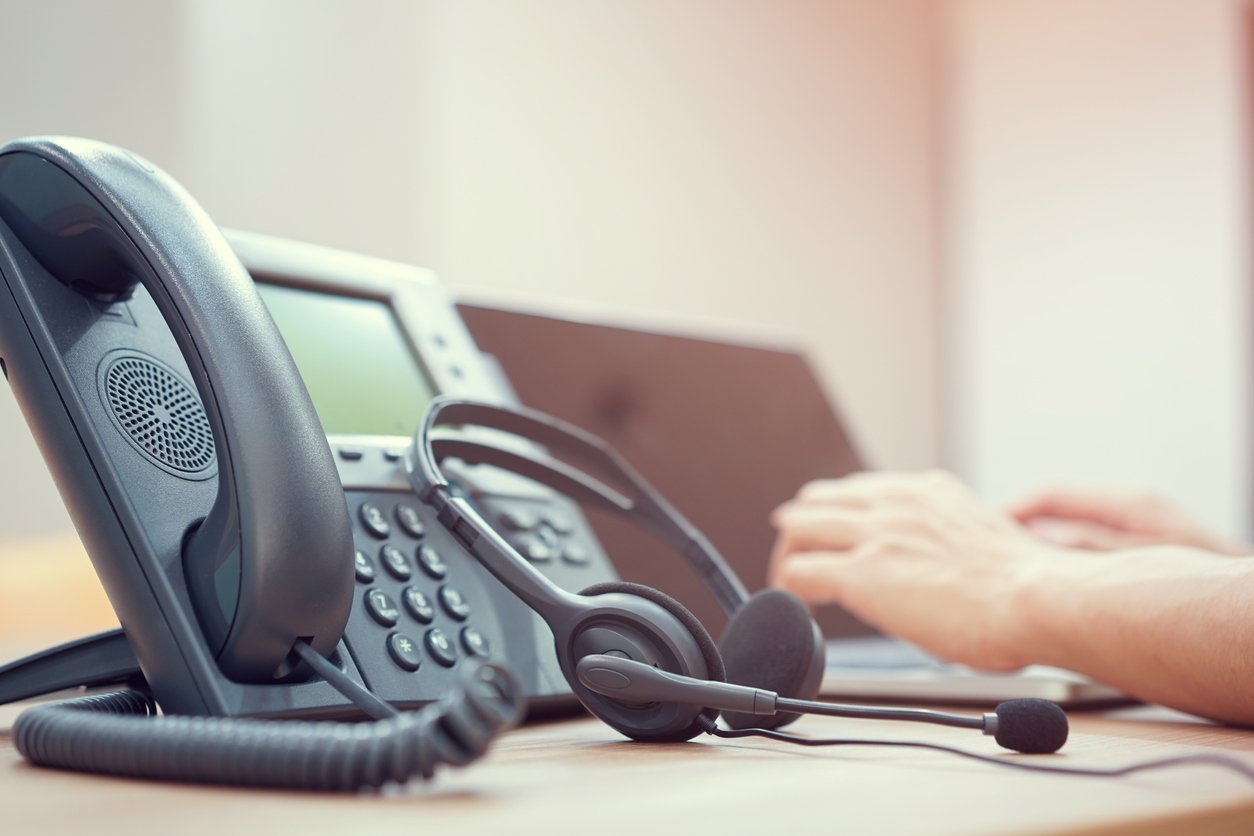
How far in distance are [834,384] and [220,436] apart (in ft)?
5.86

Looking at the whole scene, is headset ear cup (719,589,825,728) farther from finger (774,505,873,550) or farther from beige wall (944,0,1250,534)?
beige wall (944,0,1250,534)

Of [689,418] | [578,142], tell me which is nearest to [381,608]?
[689,418]

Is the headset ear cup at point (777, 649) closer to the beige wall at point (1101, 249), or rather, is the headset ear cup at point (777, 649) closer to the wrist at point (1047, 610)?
the wrist at point (1047, 610)

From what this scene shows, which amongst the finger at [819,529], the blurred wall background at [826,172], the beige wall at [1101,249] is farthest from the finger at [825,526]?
the beige wall at [1101,249]

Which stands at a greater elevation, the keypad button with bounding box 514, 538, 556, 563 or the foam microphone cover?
the keypad button with bounding box 514, 538, 556, 563

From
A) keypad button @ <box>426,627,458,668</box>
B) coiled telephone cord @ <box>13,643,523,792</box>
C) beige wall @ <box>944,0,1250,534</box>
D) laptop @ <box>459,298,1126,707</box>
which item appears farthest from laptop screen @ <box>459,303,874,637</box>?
beige wall @ <box>944,0,1250,534</box>

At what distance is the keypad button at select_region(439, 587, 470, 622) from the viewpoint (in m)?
0.41

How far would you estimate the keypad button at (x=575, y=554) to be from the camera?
482mm

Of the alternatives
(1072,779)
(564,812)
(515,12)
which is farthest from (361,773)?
(515,12)

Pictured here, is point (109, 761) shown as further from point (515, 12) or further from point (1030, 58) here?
point (1030, 58)

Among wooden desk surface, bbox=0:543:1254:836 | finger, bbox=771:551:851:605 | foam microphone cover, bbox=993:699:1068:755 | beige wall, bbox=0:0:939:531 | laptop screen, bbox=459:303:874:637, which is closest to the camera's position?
wooden desk surface, bbox=0:543:1254:836

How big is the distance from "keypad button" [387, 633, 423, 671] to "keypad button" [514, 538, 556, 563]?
0.09 meters

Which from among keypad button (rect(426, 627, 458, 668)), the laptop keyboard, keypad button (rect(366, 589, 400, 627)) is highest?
keypad button (rect(366, 589, 400, 627))

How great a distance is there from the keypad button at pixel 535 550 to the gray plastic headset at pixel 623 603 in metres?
0.03
